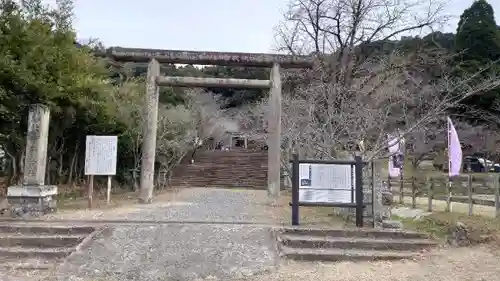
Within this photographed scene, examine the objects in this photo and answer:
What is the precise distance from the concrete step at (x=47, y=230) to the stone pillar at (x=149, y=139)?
5.03 meters

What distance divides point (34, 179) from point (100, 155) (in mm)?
2276

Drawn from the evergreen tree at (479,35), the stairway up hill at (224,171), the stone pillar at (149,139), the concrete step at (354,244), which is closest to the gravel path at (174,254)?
the concrete step at (354,244)

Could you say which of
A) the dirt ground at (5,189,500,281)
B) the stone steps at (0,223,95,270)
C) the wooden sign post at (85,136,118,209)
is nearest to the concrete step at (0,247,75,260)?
the stone steps at (0,223,95,270)

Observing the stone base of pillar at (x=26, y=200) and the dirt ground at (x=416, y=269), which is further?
the stone base of pillar at (x=26, y=200)

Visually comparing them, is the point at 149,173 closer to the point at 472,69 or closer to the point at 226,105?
the point at 472,69

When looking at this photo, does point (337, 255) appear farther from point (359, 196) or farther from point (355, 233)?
point (359, 196)

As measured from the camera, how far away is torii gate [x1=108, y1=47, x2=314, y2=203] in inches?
501

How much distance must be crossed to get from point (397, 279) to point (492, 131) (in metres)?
24.3

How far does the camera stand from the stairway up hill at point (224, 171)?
2772 centimetres

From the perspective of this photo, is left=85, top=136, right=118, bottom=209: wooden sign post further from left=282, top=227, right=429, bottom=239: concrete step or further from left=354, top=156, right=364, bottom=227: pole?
left=354, top=156, right=364, bottom=227: pole

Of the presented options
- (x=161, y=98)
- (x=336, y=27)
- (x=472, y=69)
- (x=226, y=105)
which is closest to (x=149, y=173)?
(x=336, y=27)

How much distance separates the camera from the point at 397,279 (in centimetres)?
603

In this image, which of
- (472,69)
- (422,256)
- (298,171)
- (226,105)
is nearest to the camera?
(422,256)

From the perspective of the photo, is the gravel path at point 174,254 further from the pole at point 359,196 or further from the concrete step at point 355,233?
the pole at point 359,196
